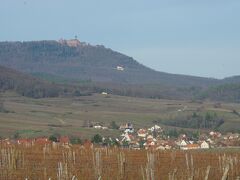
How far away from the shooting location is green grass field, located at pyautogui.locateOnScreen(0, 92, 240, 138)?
10144 cm

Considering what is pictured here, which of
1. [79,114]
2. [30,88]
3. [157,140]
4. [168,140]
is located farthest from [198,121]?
[30,88]

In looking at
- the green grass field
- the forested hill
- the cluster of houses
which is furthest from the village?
the forested hill

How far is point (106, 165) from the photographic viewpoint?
3312 cm

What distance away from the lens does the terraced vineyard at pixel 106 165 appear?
26688 mm

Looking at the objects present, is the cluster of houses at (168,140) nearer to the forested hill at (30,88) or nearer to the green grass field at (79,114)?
the green grass field at (79,114)

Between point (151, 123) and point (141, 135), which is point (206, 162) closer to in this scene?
point (141, 135)

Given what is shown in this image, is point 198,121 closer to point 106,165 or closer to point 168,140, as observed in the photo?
point 168,140

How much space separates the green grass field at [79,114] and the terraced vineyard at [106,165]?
5076 cm

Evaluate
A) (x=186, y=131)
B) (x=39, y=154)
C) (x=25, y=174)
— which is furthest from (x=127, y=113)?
(x=25, y=174)

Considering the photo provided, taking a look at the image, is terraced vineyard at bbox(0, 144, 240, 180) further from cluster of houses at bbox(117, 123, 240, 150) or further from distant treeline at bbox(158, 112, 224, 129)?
distant treeline at bbox(158, 112, 224, 129)

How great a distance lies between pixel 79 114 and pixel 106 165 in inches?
4091

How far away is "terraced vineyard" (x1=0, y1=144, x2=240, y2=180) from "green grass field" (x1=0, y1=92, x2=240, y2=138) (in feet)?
167

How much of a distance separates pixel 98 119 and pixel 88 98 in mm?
47825

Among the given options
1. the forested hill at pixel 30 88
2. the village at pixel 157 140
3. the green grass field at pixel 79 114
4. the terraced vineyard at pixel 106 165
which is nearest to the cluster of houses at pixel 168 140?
the village at pixel 157 140
